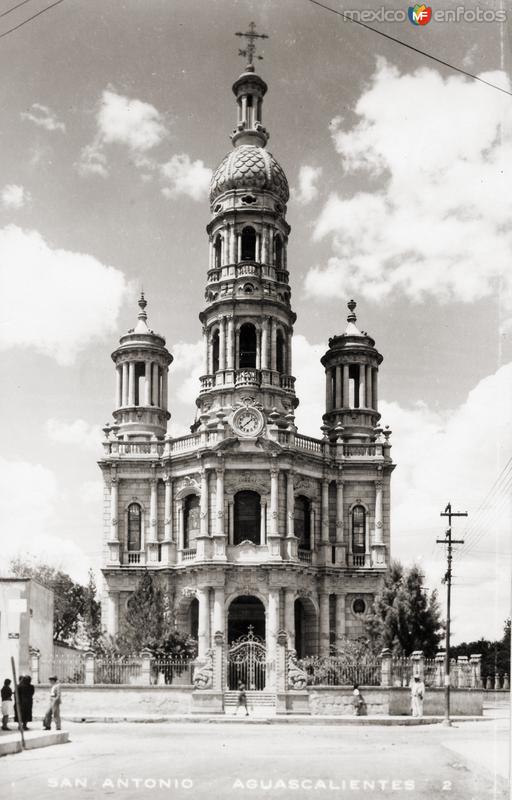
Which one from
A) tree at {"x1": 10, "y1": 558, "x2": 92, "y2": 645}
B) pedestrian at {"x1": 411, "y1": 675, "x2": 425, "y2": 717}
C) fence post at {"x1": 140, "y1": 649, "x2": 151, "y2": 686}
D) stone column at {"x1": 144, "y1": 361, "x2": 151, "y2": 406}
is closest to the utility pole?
pedestrian at {"x1": 411, "y1": 675, "x2": 425, "y2": 717}

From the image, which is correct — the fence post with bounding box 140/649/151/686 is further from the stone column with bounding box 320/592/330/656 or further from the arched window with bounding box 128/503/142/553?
the arched window with bounding box 128/503/142/553

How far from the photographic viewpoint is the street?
1673 centimetres

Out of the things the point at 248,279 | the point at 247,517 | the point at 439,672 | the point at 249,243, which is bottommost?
the point at 439,672

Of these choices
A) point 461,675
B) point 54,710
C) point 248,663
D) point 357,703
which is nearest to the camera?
point 54,710

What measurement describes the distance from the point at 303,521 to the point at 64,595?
26.9 meters

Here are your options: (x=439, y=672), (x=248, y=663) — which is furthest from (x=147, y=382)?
(x=439, y=672)

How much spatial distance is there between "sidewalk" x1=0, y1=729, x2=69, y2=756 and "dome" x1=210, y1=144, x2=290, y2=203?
117 feet

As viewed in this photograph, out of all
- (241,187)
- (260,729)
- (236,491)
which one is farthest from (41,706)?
(241,187)

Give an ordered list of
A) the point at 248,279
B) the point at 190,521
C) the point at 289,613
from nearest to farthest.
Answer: the point at 289,613
the point at 190,521
the point at 248,279

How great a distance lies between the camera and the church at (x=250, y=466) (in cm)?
4872

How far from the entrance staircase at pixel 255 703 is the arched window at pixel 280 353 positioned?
1837 cm

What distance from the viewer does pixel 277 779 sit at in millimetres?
17984

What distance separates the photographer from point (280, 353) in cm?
5472

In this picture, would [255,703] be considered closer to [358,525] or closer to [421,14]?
[358,525]
